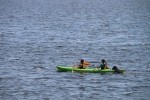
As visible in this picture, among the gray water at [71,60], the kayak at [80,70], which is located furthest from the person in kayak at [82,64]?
the gray water at [71,60]

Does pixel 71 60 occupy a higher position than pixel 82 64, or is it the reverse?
pixel 71 60

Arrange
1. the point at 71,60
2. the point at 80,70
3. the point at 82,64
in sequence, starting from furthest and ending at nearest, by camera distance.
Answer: the point at 71,60, the point at 82,64, the point at 80,70

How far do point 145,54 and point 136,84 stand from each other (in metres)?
22.7

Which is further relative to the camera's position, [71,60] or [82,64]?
[71,60]

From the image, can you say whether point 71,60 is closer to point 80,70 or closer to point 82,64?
point 82,64

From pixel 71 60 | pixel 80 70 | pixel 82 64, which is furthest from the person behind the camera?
pixel 71 60

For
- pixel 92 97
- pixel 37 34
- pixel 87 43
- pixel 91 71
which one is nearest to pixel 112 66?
pixel 91 71

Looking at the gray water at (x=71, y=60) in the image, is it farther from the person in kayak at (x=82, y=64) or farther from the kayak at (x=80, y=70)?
the person in kayak at (x=82, y=64)

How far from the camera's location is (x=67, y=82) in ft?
229

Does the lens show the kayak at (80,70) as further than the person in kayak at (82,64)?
No

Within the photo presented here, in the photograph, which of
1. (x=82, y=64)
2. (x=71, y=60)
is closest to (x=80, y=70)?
(x=82, y=64)

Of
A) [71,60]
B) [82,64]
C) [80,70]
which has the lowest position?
[80,70]

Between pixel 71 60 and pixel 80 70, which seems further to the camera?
pixel 71 60

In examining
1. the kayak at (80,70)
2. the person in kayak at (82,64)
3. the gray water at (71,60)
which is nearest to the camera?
the gray water at (71,60)
